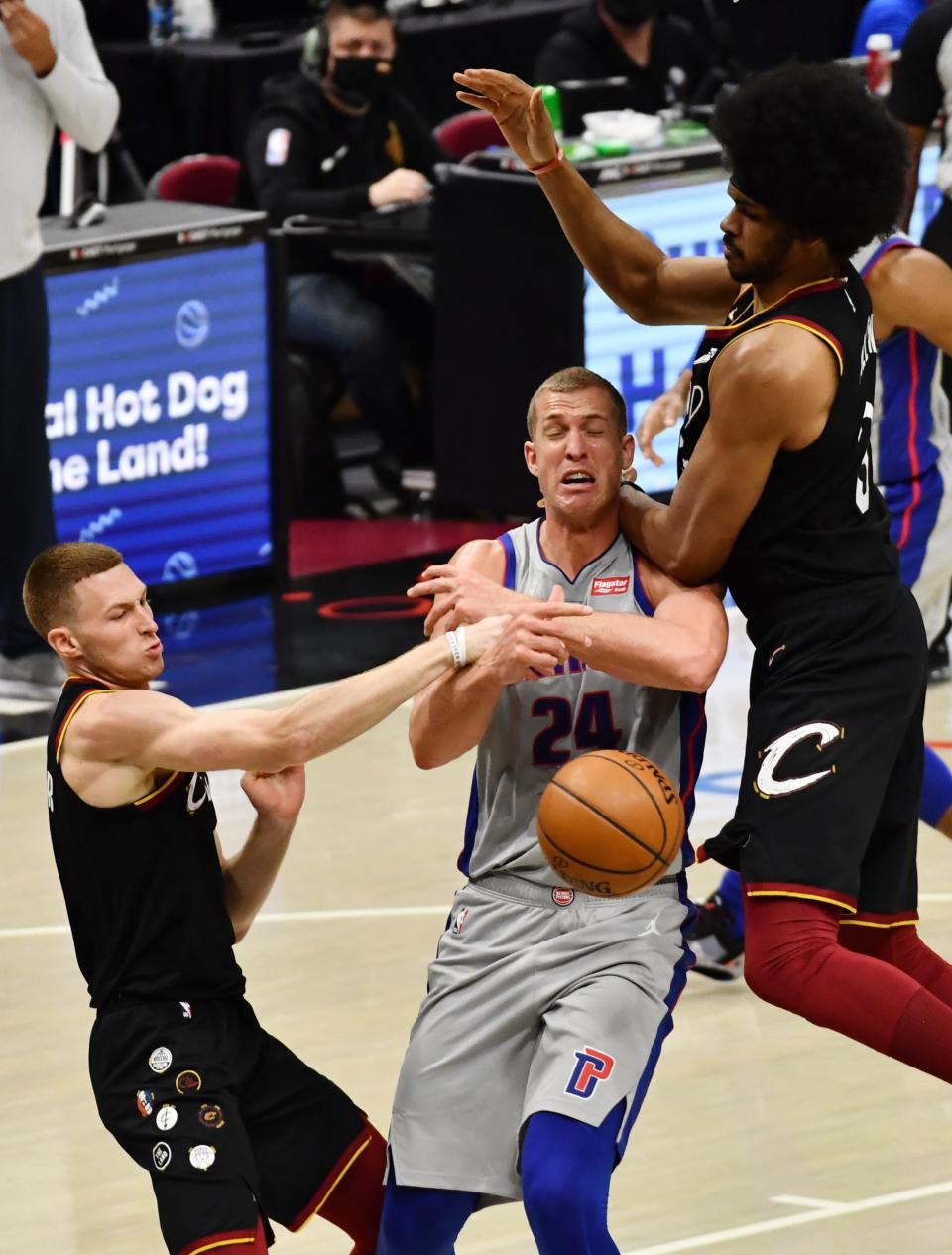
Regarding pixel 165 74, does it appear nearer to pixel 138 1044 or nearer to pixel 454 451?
pixel 454 451

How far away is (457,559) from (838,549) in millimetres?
727

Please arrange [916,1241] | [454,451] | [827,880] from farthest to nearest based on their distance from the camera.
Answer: [454,451] < [916,1241] < [827,880]

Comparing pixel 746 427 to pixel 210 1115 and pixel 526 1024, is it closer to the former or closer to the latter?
pixel 526 1024

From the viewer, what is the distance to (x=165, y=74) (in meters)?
13.8

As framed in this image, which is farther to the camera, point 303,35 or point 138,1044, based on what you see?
point 303,35

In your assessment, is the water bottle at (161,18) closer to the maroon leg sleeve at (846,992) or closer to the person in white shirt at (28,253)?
the person in white shirt at (28,253)

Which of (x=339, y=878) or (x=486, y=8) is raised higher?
(x=486, y=8)

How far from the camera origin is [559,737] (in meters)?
4.61

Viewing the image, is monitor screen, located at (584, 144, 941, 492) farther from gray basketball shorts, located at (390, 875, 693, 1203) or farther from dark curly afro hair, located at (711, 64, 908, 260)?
gray basketball shorts, located at (390, 875, 693, 1203)

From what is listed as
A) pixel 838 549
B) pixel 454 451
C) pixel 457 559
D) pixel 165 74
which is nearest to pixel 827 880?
pixel 838 549

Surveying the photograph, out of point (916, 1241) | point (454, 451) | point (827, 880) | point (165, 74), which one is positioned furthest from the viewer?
point (165, 74)

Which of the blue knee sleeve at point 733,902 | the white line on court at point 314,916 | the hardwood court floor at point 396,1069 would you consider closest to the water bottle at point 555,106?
the hardwood court floor at point 396,1069

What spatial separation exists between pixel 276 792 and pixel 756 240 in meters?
1.35

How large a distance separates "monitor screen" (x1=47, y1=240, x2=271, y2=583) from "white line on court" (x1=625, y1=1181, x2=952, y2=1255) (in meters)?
5.09
